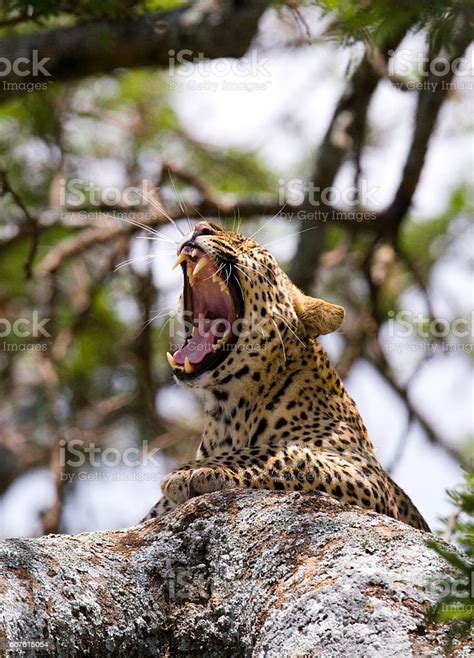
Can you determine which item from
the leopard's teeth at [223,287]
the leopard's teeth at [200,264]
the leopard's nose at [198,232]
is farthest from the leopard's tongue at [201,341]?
the leopard's nose at [198,232]

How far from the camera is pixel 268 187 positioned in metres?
18.3

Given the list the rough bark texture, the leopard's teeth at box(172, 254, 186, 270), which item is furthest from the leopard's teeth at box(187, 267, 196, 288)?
the rough bark texture

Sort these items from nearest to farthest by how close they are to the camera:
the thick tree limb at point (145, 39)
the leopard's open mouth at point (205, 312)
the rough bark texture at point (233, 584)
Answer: the rough bark texture at point (233, 584)
the leopard's open mouth at point (205, 312)
the thick tree limb at point (145, 39)

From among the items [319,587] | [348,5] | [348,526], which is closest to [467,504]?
[319,587]

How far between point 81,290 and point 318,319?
A: 298 inches

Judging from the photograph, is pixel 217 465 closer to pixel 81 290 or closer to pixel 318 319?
pixel 318 319

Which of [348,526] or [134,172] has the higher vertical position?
[134,172]

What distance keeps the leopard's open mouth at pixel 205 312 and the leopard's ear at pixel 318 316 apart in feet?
1.63

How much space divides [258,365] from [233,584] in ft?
9.45

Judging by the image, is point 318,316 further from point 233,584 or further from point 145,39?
point 233,584

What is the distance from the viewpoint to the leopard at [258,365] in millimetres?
8062

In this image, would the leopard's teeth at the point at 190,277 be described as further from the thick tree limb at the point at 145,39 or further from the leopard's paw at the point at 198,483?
the thick tree limb at the point at 145,39

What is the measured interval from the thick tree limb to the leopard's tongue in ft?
9.30

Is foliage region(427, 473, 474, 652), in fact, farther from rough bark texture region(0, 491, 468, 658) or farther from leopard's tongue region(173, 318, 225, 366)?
leopard's tongue region(173, 318, 225, 366)
